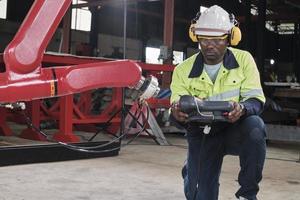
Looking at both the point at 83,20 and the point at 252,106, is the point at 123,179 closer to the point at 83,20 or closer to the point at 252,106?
the point at 252,106

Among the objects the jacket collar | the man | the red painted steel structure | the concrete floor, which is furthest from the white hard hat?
the concrete floor

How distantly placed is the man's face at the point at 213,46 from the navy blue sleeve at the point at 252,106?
27 cm

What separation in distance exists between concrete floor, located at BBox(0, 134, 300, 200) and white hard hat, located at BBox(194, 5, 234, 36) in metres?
1.81

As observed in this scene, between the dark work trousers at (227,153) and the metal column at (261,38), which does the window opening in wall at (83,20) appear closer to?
the metal column at (261,38)


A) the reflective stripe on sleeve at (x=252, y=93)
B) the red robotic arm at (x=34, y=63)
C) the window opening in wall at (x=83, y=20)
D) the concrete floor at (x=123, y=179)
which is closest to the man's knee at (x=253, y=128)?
the reflective stripe on sleeve at (x=252, y=93)

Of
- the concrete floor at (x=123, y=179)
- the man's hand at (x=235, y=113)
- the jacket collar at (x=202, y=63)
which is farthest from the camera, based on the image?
the concrete floor at (x=123, y=179)

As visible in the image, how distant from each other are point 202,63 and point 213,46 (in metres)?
0.20

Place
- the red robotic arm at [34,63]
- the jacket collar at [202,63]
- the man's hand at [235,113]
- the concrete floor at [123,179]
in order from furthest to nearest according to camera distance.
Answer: the concrete floor at [123,179] < the jacket collar at [202,63] < the man's hand at [235,113] < the red robotic arm at [34,63]

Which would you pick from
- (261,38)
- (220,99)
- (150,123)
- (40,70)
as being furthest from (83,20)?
(40,70)

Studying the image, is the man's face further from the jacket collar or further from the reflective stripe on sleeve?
the reflective stripe on sleeve

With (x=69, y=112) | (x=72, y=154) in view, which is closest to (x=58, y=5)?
(x=72, y=154)

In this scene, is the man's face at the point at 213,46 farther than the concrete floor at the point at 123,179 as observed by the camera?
No

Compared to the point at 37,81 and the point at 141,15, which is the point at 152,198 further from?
the point at 141,15

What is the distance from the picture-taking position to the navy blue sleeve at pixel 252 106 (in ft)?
7.70
